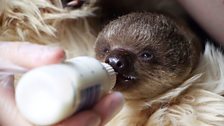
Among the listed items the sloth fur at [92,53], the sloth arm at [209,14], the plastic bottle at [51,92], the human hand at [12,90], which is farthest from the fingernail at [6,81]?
the sloth arm at [209,14]

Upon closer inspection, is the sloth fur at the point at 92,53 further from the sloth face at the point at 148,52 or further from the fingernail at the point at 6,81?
the fingernail at the point at 6,81

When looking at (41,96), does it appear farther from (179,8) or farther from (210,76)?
(179,8)

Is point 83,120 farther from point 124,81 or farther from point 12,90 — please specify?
point 124,81

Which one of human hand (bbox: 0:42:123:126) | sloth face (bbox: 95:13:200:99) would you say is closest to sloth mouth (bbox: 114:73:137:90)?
sloth face (bbox: 95:13:200:99)

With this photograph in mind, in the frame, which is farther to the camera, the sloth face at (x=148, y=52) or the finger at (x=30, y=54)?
the sloth face at (x=148, y=52)

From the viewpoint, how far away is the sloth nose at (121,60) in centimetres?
77

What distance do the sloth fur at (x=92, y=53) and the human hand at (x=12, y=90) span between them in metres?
0.24

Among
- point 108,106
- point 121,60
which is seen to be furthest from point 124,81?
point 108,106

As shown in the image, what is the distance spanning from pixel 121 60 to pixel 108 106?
20 centimetres

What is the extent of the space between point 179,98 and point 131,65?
118 millimetres

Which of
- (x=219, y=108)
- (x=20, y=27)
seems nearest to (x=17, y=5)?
(x=20, y=27)

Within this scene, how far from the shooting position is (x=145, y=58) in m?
0.84

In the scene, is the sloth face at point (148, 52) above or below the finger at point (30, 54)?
below

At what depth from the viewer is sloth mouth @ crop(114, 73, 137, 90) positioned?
2.59 ft
